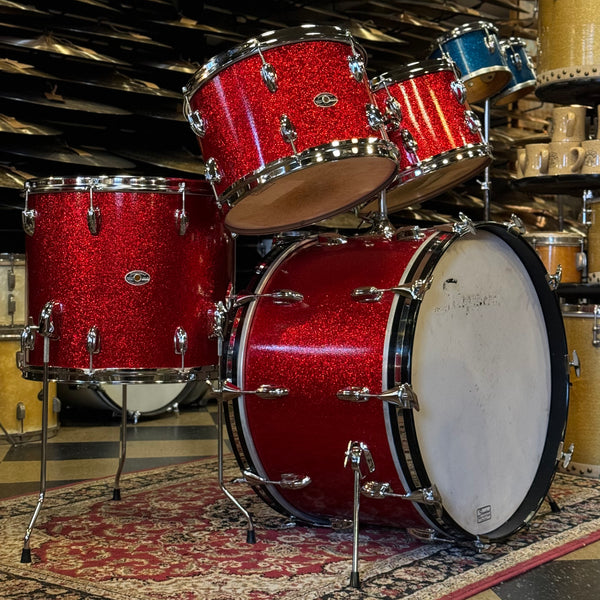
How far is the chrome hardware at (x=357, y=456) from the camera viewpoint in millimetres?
2105

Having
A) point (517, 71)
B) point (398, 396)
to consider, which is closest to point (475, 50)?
point (517, 71)

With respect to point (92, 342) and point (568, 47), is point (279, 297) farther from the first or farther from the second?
point (568, 47)

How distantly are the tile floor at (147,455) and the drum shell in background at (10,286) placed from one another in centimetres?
41

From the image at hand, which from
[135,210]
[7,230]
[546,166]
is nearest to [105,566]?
[135,210]

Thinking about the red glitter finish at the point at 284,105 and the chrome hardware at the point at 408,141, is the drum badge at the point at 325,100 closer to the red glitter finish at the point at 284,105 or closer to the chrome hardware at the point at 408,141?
the red glitter finish at the point at 284,105

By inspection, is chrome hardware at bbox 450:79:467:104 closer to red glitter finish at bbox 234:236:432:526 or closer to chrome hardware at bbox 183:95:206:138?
red glitter finish at bbox 234:236:432:526

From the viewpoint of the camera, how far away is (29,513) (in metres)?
2.63

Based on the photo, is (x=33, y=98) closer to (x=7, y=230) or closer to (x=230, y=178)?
(x=7, y=230)

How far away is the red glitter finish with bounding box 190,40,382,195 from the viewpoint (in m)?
2.13

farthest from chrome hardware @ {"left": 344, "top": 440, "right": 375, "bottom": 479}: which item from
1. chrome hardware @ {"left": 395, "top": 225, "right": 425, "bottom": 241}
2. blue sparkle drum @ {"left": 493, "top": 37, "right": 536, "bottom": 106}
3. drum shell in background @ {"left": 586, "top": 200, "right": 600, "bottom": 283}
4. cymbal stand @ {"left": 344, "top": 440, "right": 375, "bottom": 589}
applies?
blue sparkle drum @ {"left": 493, "top": 37, "right": 536, "bottom": 106}

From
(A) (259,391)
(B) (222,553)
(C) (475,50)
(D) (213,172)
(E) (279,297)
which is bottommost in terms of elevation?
(B) (222,553)

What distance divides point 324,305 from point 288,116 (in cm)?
46

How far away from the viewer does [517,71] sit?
3.72 meters

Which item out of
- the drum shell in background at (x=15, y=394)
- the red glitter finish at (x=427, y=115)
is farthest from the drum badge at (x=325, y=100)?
the drum shell in background at (x=15, y=394)
